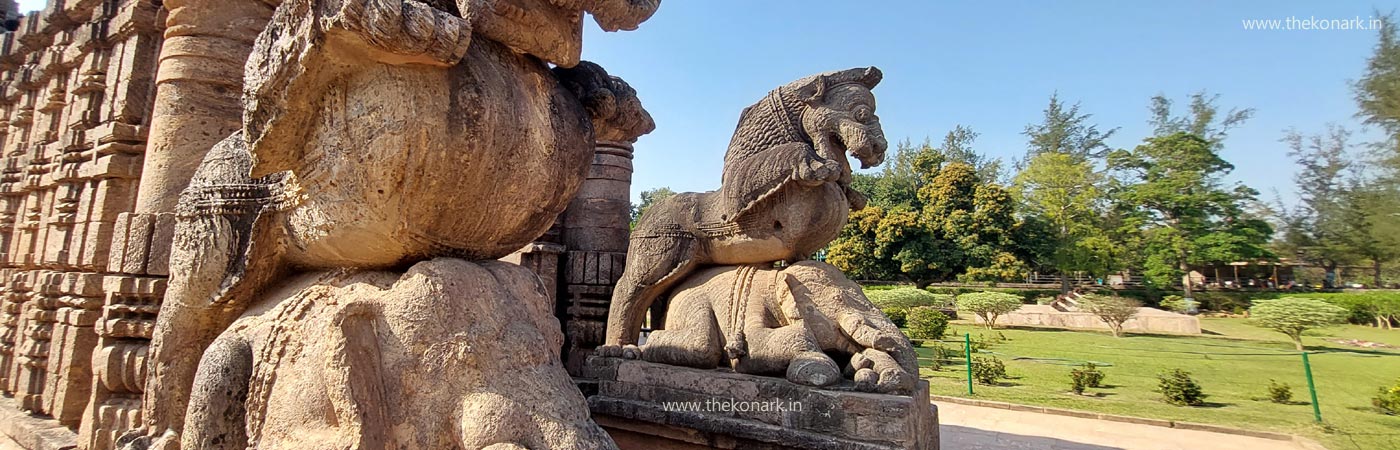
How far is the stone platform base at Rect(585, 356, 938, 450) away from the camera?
321 centimetres

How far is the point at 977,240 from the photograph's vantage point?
23.5m

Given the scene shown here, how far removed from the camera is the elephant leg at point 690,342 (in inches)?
156

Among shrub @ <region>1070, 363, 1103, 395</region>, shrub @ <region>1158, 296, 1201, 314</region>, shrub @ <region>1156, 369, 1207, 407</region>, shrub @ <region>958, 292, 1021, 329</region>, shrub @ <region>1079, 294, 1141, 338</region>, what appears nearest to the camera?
shrub @ <region>1156, 369, 1207, 407</region>

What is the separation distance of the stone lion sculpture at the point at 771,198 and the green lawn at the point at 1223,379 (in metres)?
5.51

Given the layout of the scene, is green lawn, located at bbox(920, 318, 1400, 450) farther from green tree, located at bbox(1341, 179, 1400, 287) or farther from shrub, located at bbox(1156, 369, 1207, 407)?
green tree, located at bbox(1341, 179, 1400, 287)

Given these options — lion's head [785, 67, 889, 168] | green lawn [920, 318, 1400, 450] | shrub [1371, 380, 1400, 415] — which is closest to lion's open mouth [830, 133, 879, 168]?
lion's head [785, 67, 889, 168]

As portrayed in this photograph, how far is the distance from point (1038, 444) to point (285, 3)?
6.50m

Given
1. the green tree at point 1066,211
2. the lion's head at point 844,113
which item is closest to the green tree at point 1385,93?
the green tree at point 1066,211

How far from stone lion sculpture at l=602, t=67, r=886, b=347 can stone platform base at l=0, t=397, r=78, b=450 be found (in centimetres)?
284

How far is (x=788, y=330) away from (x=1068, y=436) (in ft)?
13.9

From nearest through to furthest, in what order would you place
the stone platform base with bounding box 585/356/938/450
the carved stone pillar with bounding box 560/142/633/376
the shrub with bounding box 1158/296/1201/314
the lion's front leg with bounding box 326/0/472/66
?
the lion's front leg with bounding box 326/0/472/66
the stone platform base with bounding box 585/356/938/450
the carved stone pillar with bounding box 560/142/633/376
the shrub with bounding box 1158/296/1201/314

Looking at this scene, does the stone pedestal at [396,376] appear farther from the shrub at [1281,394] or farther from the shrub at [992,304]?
the shrub at [992,304]

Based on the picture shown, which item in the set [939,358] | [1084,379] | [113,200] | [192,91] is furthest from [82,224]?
[939,358]

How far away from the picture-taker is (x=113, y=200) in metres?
3.69
